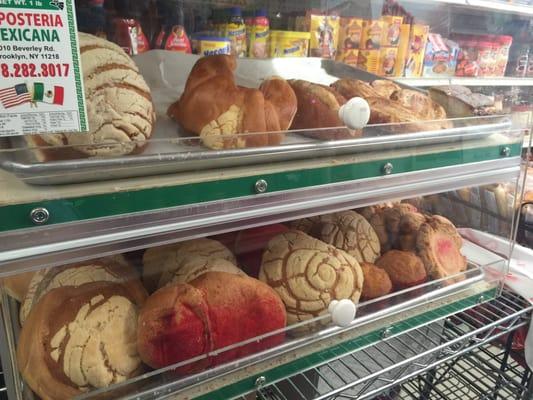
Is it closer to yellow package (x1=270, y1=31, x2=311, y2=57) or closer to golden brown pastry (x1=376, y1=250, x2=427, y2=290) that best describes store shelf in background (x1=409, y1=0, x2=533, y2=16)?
yellow package (x1=270, y1=31, x2=311, y2=57)

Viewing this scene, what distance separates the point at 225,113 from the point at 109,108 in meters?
0.19

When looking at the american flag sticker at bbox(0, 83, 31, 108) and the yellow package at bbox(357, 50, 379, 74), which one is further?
the yellow package at bbox(357, 50, 379, 74)

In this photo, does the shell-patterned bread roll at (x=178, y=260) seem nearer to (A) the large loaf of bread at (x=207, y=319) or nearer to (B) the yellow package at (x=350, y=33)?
(A) the large loaf of bread at (x=207, y=319)

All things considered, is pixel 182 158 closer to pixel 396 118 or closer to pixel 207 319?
pixel 207 319

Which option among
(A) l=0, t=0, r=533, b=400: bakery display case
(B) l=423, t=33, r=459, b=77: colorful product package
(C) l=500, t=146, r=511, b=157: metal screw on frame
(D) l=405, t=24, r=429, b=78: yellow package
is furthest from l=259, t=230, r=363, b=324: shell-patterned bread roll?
(B) l=423, t=33, r=459, b=77: colorful product package

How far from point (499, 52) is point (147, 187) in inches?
82.1

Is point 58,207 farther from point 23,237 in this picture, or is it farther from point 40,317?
point 40,317

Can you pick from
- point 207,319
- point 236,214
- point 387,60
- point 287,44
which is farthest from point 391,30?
point 207,319

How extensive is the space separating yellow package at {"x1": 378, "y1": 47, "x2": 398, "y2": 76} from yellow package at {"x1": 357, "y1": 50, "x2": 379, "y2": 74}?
0.09ft

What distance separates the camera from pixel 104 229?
23.0 inches

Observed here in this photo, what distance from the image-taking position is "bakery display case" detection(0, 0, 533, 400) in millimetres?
605

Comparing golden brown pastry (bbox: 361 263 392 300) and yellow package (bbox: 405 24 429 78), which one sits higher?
yellow package (bbox: 405 24 429 78)

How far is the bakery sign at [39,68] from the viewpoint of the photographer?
0.49 metres

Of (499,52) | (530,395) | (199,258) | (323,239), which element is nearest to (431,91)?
(323,239)
